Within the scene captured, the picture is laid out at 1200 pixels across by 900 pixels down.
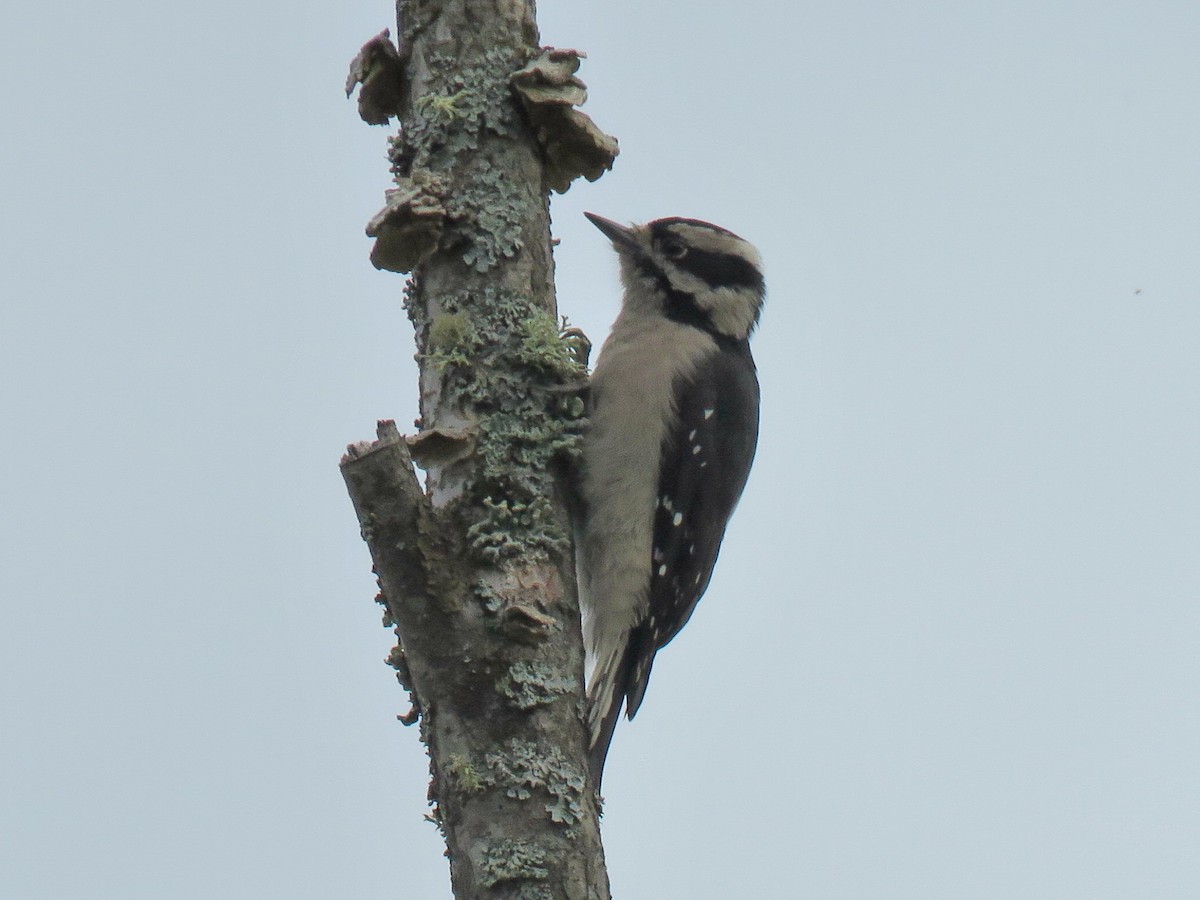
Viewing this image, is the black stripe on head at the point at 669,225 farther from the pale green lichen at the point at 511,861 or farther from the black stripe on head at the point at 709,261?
the pale green lichen at the point at 511,861

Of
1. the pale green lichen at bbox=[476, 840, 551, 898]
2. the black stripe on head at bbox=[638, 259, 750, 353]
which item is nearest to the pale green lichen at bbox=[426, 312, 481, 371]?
the pale green lichen at bbox=[476, 840, 551, 898]

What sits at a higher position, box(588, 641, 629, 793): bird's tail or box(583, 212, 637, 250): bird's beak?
box(583, 212, 637, 250): bird's beak

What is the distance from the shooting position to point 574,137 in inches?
146

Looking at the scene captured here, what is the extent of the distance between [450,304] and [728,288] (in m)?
1.74

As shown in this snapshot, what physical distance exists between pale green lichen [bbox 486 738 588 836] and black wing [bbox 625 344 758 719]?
1361mm

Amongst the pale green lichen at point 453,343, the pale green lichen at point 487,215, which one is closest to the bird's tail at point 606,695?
the pale green lichen at point 453,343

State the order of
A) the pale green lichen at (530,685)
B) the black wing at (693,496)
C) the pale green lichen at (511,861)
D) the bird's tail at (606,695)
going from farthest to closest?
the black wing at (693,496), the bird's tail at (606,695), the pale green lichen at (530,685), the pale green lichen at (511,861)

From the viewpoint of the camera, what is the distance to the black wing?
173 inches

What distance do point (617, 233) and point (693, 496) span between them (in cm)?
108

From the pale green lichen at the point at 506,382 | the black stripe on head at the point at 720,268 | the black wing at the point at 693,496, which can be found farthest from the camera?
the black stripe on head at the point at 720,268

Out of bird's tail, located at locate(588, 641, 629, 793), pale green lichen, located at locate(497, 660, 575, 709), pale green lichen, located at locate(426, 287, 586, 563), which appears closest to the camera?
pale green lichen, located at locate(497, 660, 575, 709)

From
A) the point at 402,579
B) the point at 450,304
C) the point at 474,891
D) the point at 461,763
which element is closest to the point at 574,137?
the point at 450,304

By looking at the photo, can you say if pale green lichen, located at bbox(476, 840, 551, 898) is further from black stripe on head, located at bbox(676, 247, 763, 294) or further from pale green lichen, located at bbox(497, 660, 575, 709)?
black stripe on head, located at bbox(676, 247, 763, 294)

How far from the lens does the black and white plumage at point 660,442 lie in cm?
415
